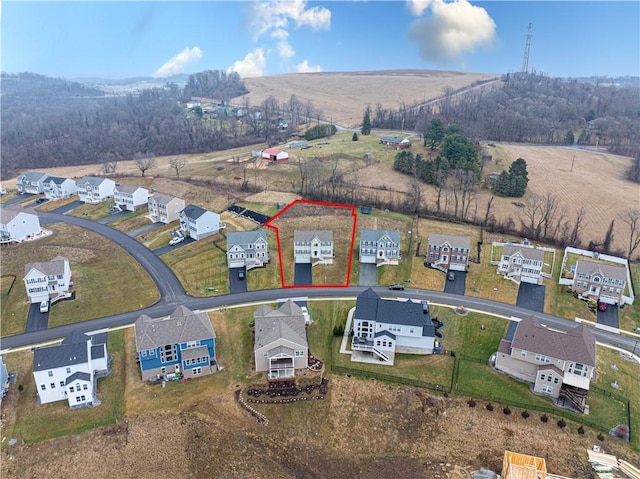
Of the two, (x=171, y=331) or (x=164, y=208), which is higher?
(x=164, y=208)

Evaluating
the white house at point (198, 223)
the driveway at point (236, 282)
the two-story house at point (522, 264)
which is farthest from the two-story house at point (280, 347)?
the two-story house at point (522, 264)

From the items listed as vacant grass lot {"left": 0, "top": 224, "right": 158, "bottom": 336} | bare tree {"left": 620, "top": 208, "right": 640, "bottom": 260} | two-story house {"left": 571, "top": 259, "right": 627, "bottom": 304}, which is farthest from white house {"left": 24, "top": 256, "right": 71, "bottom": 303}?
bare tree {"left": 620, "top": 208, "right": 640, "bottom": 260}

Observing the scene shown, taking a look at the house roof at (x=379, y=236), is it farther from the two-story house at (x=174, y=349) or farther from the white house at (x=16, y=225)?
the white house at (x=16, y=225)

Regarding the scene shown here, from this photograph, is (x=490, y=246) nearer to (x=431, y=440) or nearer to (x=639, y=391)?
(x=639, y=391)

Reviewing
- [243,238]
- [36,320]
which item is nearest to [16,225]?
[36,320]

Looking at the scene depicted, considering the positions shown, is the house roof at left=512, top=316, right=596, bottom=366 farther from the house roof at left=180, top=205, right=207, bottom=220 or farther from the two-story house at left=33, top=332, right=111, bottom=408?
the house roof at left=180, top=205, right=207, bottom=220

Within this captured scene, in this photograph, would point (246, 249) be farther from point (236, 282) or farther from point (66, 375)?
point (66, 375)
